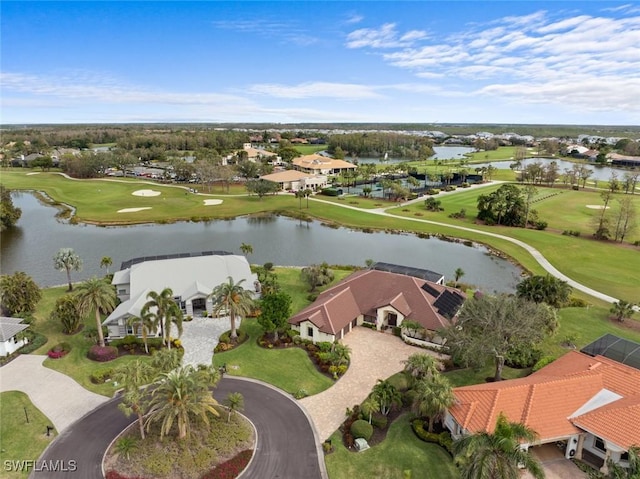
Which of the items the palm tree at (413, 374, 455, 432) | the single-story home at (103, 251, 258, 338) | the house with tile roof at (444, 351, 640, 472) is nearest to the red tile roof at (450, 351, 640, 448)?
the house with tile roof at (444, 351, 640, 472)

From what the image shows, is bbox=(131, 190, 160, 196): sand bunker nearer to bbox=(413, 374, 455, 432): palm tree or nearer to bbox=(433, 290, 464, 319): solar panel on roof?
bbox=(433, 290, 464, 319): solar panel on roof

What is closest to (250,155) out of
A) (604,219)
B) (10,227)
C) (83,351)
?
(10,227)

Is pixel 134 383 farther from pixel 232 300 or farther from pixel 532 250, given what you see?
pixel 532 250

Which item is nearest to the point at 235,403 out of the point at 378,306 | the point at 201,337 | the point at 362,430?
the point at 362,430

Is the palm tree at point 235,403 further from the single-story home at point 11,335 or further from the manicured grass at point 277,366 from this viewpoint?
the single-story home at point 11,335

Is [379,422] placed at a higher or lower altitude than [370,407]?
lower
